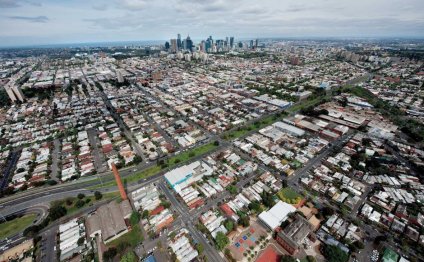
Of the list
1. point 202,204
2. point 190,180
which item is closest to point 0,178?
point 190,180

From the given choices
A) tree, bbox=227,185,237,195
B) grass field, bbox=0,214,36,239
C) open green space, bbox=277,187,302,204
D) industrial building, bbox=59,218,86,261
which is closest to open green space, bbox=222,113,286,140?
tree, bbox=227,185,237,195

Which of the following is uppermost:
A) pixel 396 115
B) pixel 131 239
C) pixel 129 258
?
pixel 396 115

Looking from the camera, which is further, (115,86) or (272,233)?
(115,86)

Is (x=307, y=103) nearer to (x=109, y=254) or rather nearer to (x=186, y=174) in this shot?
(x=186, y=174)

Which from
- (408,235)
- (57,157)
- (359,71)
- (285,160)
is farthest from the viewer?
(359,71)

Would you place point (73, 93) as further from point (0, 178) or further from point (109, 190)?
point (109, 190)

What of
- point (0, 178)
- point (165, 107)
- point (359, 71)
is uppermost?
point (359, 71)

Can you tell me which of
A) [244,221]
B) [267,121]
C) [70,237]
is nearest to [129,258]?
[70,237]
